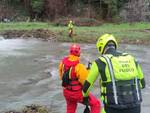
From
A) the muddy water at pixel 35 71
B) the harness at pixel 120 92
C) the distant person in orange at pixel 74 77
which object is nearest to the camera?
the harness at pixel 120 92

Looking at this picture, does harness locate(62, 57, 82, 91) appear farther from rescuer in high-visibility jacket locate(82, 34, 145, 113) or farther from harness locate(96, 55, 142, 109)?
harness locate(96, 55, 142, 109)

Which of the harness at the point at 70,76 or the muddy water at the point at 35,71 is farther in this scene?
the muddy water at the point at 35,71

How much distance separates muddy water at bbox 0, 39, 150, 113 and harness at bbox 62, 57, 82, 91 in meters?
3.16

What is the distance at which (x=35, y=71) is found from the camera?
1850 cm

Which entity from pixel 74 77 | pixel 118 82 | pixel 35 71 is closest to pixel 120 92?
pixel 118 82

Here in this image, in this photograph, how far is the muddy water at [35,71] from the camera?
1271 cm

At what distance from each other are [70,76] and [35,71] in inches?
418

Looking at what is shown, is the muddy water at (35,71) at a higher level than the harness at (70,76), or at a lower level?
lower

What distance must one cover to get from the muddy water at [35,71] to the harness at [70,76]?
124 inches

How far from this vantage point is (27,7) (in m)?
54.6

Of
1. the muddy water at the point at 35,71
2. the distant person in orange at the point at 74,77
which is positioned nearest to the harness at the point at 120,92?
the distant person in orange at the point at 74,77

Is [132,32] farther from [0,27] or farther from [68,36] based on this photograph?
[0,27]

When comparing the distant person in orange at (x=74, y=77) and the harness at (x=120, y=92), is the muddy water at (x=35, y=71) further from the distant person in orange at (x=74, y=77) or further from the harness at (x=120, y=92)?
the harness at (x=120, y=92)

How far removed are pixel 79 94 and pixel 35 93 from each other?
5.91 metres
